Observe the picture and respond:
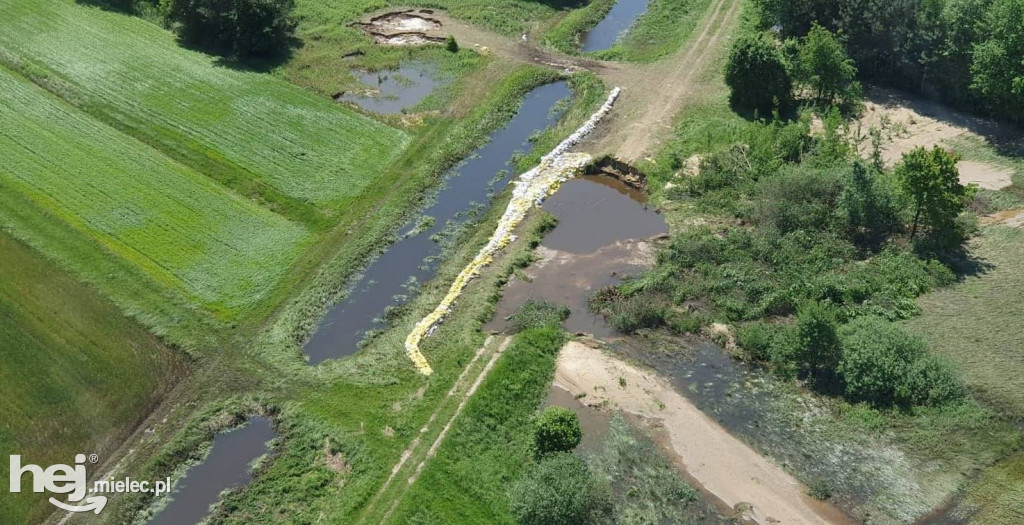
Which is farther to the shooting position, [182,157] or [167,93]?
[167,93]

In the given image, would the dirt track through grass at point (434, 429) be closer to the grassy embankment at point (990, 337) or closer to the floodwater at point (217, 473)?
the floodwater at point (217, 473)

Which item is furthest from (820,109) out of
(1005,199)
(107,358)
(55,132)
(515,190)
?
(55,132)

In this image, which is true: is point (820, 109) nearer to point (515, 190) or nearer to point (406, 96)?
point (515, 190)

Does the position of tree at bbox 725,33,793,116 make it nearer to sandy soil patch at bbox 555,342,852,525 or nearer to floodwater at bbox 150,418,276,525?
sandy soil patch at bbox 555,342,852,525

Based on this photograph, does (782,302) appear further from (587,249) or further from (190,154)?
Answer: (190,154)

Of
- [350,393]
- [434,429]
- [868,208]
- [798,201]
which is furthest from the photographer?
[798,201]

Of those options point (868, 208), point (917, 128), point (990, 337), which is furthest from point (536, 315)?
point (917, 128)
